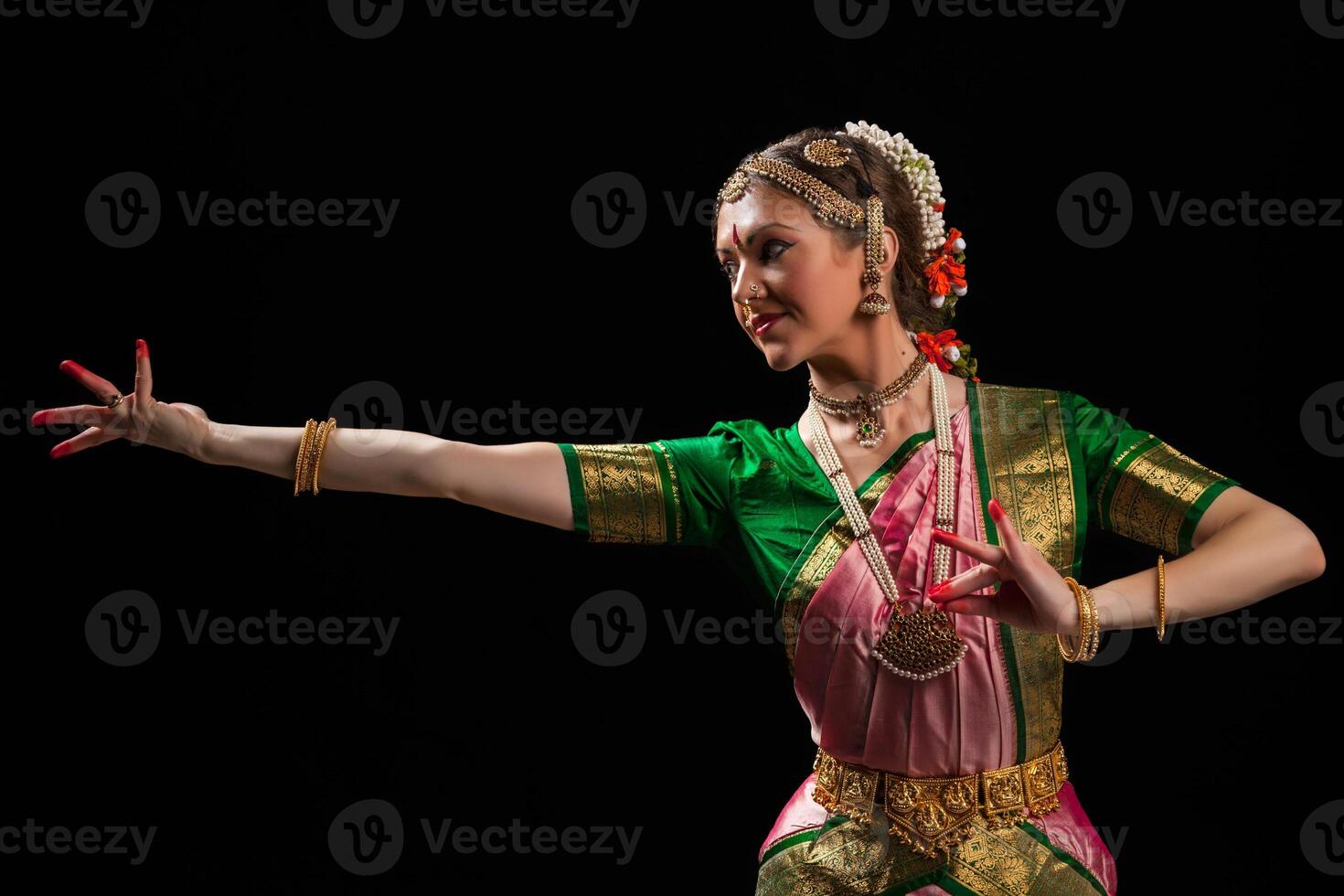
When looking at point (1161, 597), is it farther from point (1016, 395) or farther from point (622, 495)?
point (622, 495)

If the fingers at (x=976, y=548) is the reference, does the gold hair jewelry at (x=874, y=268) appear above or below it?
above

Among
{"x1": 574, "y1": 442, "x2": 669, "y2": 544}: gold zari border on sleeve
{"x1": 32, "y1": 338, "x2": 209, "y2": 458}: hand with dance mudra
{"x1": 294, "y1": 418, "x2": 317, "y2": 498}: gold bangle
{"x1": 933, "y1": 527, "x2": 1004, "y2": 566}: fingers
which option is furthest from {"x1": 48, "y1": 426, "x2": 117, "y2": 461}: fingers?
→ {"x1": 933, "y1": 527, "x2": 1004, "y2": 566}: fingers

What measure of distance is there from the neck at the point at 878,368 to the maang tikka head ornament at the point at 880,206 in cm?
5

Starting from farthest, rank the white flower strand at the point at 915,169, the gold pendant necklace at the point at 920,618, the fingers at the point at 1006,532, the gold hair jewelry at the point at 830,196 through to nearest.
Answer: the white flower strand at the point at 915,169
the gold hair jewelry at the point at 830,196
the gold pendant necklace at the point at 920,618
the fingers at the point at 1006,532

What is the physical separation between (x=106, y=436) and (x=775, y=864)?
130cm

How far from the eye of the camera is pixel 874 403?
2785mm

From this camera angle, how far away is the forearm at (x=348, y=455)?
2.65m

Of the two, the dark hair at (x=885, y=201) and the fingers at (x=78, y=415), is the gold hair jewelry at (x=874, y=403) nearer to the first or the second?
the dark hair at (x=885, y=201)

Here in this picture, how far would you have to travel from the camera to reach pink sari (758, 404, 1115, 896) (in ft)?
8.64

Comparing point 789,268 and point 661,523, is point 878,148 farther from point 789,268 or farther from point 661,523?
point 661,523

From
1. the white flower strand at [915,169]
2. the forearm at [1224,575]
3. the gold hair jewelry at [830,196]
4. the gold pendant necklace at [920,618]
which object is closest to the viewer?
the forearm at [1224,575]

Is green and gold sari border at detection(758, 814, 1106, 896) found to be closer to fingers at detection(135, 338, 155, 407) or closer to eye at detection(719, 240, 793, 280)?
eye at detection(719, 240, 793, 280)

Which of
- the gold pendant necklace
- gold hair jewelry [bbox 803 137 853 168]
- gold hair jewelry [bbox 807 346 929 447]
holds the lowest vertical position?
the gold pendant necklace

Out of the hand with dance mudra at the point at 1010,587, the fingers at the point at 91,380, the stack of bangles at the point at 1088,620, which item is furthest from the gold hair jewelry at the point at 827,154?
the fingers at the point at 91,380
